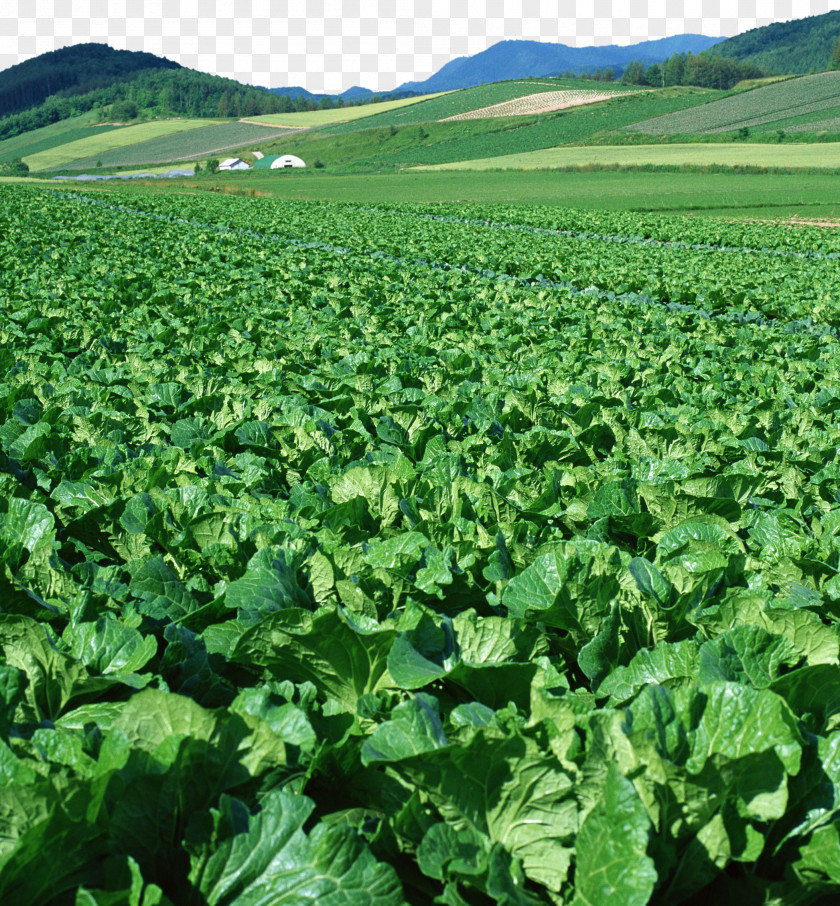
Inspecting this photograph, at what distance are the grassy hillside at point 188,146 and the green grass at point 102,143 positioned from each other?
215 centimetres

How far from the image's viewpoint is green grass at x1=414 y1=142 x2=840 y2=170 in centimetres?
5508

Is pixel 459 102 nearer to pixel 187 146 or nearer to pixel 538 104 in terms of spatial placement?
pixel 538 104

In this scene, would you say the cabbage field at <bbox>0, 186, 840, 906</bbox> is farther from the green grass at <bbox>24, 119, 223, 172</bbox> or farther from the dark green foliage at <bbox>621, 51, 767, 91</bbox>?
the dark green foliage at <bbox>621, 51, 767, 91</bbox>

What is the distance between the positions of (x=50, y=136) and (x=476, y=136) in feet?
275

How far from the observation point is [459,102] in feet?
367

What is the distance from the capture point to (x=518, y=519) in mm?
3344

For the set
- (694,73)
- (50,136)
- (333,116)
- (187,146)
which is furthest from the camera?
(694,73)

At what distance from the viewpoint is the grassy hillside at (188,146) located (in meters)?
97.6

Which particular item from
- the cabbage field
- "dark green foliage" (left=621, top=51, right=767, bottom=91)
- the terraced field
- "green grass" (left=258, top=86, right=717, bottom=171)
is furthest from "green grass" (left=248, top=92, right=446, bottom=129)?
the cabbage field

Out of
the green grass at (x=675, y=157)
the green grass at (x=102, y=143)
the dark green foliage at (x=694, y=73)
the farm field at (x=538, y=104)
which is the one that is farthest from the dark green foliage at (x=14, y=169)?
the dark green foliage at (x=694, y=73)

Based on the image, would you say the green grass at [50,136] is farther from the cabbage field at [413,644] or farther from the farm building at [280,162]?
the cabbage field at [413,644]

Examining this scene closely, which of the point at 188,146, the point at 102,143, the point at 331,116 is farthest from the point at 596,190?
the point at 102,143

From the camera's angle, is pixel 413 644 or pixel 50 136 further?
pixel 50 136

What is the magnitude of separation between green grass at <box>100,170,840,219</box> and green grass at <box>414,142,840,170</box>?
3.58 meters
